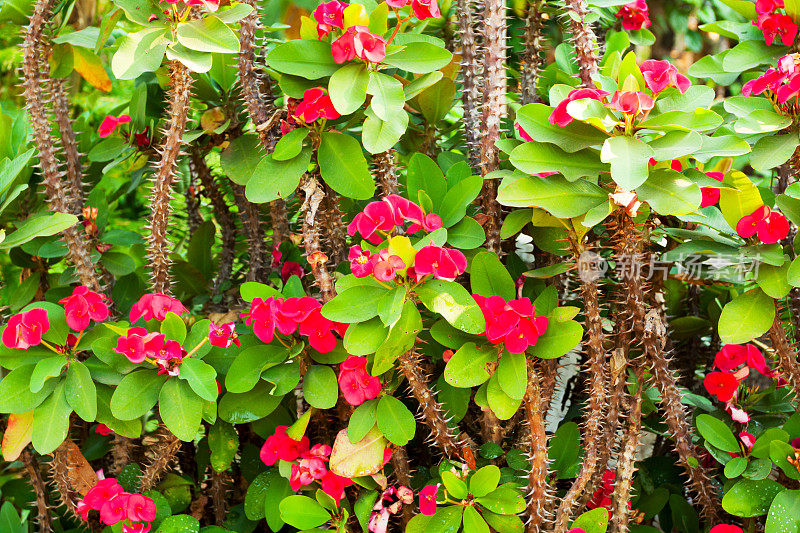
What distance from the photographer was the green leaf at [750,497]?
4.32 ft

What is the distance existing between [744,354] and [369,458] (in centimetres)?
82

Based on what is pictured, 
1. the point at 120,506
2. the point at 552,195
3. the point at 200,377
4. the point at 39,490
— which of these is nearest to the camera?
the point at 552,195

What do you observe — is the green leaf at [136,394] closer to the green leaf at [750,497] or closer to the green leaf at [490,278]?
the green leaf at [490,278]

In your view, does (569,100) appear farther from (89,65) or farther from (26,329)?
(89,65)

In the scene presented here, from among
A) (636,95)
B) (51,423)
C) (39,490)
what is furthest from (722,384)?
(39,490)

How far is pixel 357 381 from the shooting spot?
4.18 ft

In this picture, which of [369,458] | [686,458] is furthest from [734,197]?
[369,458]

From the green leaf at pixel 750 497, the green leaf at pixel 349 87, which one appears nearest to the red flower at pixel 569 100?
the green leaf at pixel 349 87

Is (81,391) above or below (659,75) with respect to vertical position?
below

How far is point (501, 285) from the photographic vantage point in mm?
1263

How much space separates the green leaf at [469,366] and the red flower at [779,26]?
35.4 inches

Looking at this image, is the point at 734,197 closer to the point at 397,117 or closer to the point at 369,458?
the point at 397,117

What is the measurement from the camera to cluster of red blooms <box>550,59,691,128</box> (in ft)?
3.62

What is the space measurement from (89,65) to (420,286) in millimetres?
1187
